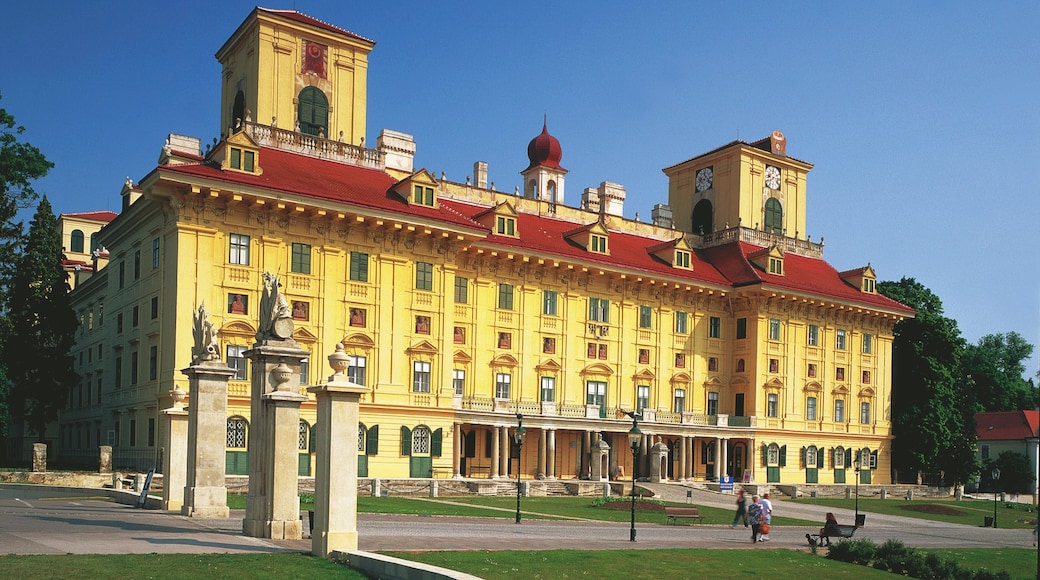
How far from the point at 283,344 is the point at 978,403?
86.3 metres

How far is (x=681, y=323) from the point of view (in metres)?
68.4

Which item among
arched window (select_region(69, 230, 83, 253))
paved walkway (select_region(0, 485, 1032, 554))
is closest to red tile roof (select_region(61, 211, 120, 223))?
arched window (select_region(69, 230, 83, 253))

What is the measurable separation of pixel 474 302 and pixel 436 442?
29.2ft

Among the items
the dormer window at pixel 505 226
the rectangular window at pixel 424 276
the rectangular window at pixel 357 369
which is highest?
the dormer window at pixel 505 226

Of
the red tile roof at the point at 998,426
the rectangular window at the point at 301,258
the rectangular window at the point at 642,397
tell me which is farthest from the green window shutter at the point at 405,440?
the red tile roof at the point at 998,426

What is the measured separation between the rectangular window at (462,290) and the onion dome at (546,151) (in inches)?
822

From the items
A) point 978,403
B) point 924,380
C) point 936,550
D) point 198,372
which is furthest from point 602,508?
point 978,403

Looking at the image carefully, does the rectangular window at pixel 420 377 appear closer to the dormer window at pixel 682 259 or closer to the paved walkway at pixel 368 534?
the paved walkway at pixel 368 534

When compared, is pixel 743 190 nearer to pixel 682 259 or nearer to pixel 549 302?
pixel 682 259

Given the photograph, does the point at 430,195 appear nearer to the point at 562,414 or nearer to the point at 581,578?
the point at 562,414

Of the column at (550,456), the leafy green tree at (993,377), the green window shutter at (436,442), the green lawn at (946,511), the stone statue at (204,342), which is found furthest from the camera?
the leafy green tree at (993,377)

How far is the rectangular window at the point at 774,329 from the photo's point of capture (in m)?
70.2

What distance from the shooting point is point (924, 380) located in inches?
3059

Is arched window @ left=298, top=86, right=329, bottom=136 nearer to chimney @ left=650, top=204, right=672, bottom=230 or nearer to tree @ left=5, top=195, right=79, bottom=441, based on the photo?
tree @ left=5, top=195, right=79, bottom=441
